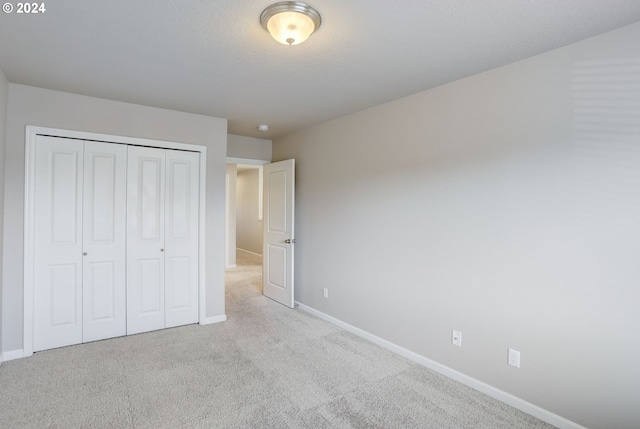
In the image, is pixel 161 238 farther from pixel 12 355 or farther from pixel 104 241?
pixel 12 355

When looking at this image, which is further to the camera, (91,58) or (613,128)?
(91,58)

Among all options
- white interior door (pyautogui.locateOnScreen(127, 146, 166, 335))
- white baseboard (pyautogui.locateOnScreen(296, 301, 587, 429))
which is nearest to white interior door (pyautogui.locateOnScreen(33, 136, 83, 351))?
white interior door (pyautogui.locateOnScreen(127, 146, 166, 335))

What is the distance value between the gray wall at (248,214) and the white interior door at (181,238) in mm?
5130

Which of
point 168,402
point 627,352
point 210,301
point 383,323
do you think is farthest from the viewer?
point 210,301

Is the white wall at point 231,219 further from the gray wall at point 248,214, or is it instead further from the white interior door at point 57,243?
the white interior door at point 57,243

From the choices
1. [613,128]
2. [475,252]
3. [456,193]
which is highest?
[613,128]

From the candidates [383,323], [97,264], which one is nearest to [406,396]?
[383,323]

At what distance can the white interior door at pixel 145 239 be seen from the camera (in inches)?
132

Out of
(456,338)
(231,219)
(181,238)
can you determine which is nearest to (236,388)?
(456,338)

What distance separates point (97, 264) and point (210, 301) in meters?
1.23

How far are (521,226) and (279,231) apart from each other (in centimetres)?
304

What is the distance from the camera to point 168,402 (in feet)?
7.26

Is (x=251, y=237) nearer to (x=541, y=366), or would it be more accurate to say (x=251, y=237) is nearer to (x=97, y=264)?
(x=97, y=264)

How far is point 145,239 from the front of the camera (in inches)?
136
